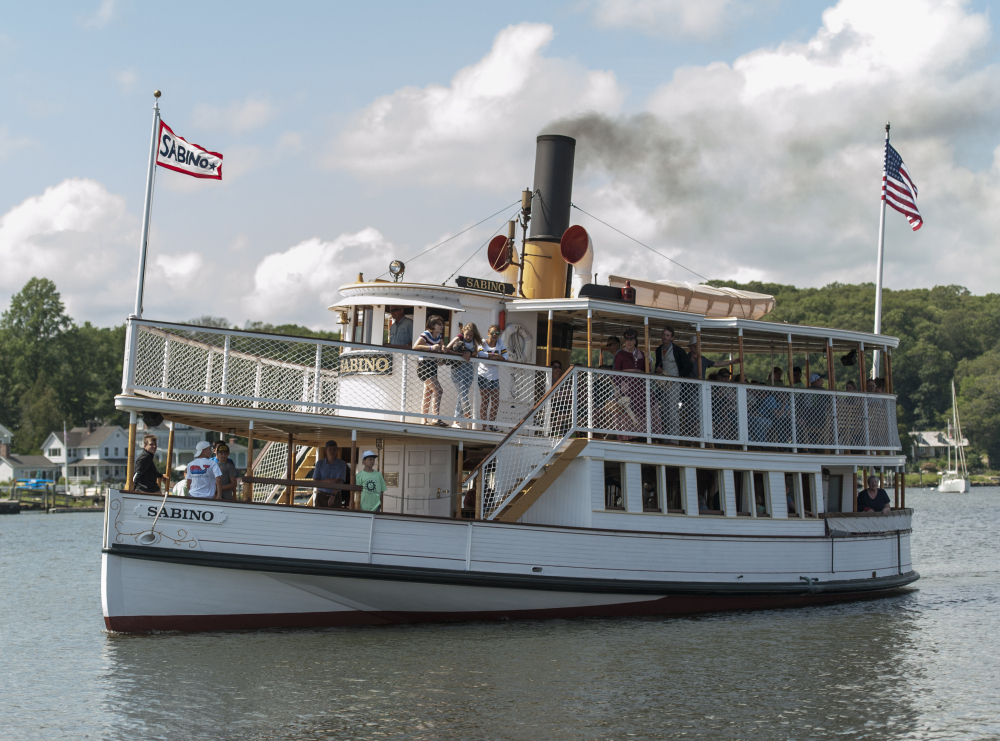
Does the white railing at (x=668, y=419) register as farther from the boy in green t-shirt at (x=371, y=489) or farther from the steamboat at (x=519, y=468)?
the boy in green t-shirt at (x=371, y=489)

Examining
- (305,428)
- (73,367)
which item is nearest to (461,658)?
(305,428)

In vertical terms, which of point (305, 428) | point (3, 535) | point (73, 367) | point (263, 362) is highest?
point (73, 367)

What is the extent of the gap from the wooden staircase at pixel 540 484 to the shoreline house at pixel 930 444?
4338 inches

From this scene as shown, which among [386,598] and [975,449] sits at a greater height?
[975,449]

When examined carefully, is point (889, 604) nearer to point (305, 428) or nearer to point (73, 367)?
point (305, 428)

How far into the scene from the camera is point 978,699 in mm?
11258

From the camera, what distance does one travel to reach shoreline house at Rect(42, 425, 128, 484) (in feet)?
315

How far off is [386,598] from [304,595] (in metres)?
1.14

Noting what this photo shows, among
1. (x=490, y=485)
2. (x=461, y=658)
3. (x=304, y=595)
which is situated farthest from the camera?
(x=490, y=485)

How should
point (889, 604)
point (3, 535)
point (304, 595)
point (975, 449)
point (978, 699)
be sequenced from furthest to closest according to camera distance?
point (975, 449), point (3, 535), point (889, 604), point (304, 595), point (978, 699)

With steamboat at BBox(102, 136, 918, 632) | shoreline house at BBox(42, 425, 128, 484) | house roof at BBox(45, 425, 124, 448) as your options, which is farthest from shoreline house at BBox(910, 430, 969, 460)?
steamboat at BBox(102, 136, 918, 632)

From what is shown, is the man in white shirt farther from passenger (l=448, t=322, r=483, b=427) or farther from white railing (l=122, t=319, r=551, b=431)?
passenger (l=448, t=322, r=483, b=427)

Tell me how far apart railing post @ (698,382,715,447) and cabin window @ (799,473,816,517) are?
217cm

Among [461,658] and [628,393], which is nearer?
[461,658]
